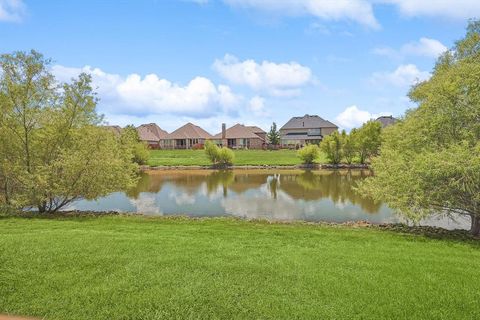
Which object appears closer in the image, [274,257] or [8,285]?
[8,285]

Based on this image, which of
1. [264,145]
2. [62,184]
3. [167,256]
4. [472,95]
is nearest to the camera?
[167,256]

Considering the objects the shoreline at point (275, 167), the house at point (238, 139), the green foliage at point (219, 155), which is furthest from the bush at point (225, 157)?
the house at point (238, 139)

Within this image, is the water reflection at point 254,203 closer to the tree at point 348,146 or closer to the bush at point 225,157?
the bush at point 225,157

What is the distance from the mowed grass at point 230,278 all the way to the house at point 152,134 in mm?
75327

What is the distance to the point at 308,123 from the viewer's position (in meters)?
98.5

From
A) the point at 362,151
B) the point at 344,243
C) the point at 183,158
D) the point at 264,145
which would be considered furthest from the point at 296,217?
the point at 264,145

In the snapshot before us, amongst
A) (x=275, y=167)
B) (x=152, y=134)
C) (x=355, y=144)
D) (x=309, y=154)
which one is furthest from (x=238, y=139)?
(x=355, y=144)

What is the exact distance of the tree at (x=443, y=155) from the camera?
38.2 feet

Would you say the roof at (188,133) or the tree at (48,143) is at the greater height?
the roof at (188,133)

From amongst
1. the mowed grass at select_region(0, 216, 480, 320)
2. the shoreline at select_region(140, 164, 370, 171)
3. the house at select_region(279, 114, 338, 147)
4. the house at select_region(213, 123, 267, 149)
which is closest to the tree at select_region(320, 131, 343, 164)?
the shoreline at select_region(140, 164, 370, 171)

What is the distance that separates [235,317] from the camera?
20.6ft

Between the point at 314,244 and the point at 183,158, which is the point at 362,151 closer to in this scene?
the point at 183,158

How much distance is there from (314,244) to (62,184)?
11.9 meters

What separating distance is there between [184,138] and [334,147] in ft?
128
